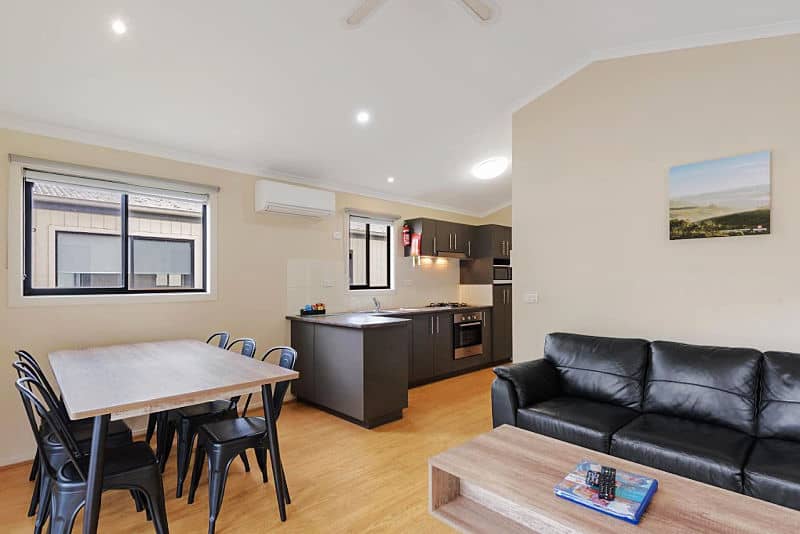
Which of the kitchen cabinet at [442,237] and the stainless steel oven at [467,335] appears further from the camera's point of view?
the kitchen cabinet at [442,237]

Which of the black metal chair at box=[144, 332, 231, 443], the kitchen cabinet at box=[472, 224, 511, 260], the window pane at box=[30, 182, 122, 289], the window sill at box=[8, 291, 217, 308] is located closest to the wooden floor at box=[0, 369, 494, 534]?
the black metal chair at box=[144, 332, 231, 443]

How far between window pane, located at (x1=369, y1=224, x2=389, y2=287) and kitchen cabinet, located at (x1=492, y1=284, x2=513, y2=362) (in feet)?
5.52

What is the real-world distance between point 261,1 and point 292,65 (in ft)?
1.81

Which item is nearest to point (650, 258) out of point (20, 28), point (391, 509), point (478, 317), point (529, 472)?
point (529, 472)

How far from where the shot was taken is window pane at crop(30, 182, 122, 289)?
10.4 ft

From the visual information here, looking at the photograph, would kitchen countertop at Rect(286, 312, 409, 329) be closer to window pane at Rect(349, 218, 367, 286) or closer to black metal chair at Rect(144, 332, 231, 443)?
black metal chair at Rect(144, 332, 231, 443)

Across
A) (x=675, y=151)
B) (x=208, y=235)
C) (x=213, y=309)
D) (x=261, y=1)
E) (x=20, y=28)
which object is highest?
(x=261, y=1)

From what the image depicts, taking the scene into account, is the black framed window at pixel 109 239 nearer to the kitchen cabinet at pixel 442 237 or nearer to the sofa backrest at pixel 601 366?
the kitchen cabinet at pixel 442 237

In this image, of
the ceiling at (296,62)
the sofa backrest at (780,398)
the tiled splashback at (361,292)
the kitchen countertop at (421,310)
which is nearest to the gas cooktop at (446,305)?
the tiled splashback at (361,292)

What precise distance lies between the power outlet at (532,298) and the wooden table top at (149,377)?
233cm

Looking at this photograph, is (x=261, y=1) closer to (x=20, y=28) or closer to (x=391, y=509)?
(x=20, y=28)

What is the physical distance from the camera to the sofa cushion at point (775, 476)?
5.82ft

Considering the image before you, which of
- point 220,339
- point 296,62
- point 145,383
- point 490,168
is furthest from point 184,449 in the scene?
point 490,168

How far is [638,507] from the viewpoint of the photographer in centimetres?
146
